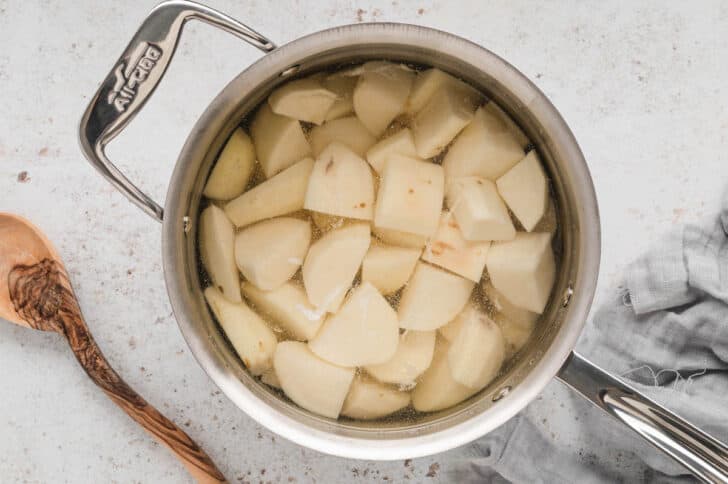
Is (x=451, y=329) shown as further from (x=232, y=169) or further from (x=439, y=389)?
(x=232, y=169)

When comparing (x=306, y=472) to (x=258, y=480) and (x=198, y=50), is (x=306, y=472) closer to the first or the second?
(x=258, y=480)

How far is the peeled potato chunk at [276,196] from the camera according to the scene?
651 mm

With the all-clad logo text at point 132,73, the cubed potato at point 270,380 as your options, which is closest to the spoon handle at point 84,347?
the cubed potato at point 270,380

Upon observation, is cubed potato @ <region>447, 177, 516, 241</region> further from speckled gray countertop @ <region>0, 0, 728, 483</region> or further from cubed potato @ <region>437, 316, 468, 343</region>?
speckled gray countertop @ <region>0, 0, 728, 483</region>

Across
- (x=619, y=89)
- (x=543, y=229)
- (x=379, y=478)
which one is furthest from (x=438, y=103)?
(x=379, y=478)

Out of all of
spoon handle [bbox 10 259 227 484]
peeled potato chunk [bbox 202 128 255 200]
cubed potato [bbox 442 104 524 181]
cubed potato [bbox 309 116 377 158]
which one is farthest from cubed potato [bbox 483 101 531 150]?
spoon handle [bbox 10 259 227 484]

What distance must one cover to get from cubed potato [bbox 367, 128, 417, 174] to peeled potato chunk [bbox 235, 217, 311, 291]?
0.27 ft

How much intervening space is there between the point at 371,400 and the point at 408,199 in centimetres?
19

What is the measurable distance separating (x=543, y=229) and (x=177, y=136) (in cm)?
41

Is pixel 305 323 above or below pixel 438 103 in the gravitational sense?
below

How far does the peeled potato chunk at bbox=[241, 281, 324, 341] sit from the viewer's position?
65cm

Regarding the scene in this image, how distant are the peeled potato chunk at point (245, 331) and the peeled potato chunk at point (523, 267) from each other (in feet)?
0.70

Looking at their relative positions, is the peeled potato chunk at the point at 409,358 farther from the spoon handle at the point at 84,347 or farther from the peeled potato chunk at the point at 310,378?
the spoon handle at the point at 84,347

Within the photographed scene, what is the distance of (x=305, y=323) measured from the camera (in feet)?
2.15
